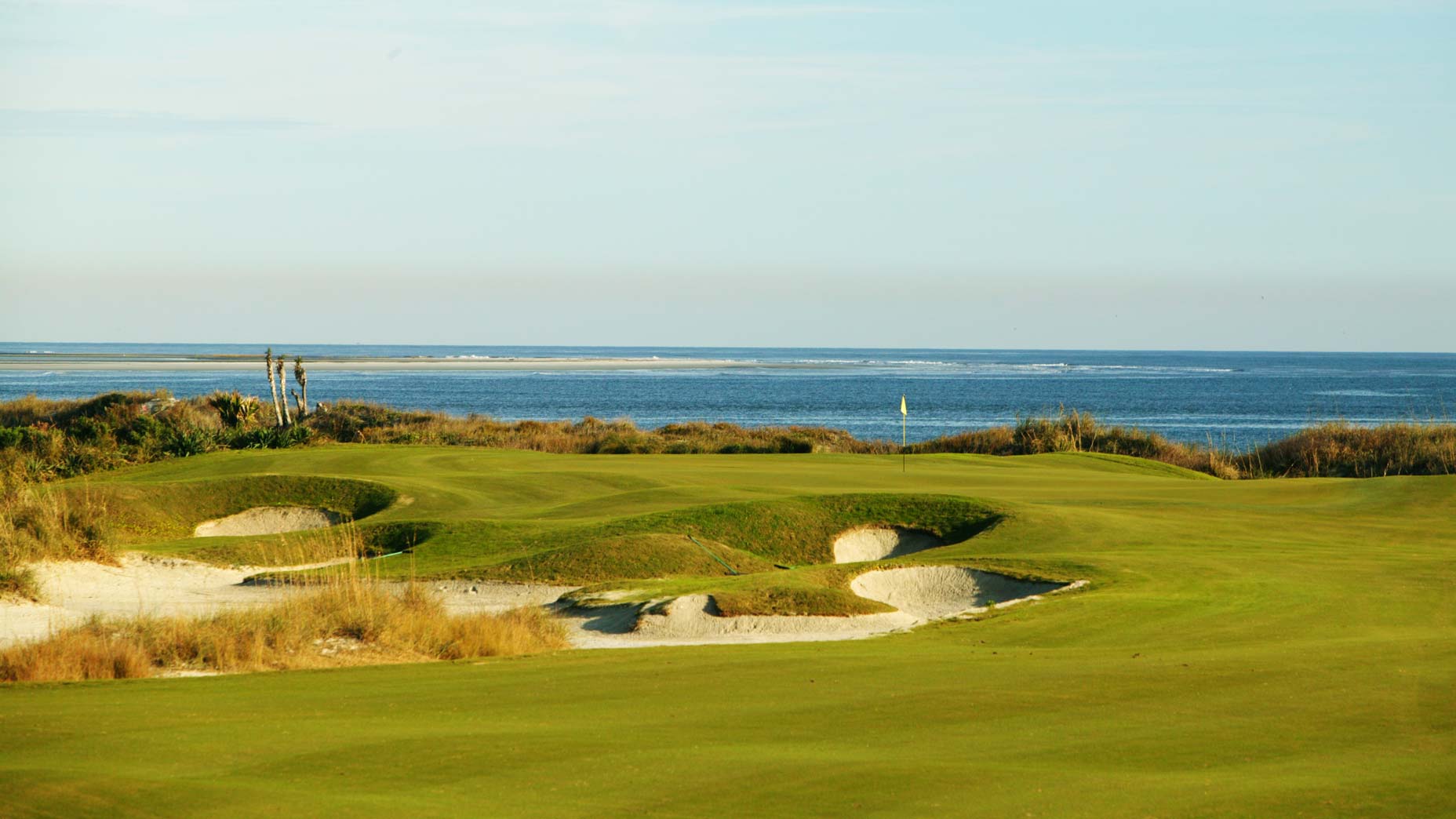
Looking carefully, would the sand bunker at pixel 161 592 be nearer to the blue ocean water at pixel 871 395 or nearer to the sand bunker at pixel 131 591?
the sand bunker at pixel 131 591

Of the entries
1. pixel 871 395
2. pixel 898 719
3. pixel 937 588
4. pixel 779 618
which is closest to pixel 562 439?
pixel 937 588

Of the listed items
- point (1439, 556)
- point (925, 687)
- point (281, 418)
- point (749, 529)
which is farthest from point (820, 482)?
point (281, 418)

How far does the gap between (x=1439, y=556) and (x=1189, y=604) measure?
17.7 feet

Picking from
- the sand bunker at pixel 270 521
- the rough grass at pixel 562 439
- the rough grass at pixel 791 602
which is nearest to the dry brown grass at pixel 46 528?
the sand bunker at pixel 270 521

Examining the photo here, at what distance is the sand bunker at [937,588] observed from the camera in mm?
17938

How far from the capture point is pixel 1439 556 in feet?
58.9

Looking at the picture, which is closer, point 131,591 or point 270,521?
point 131,591

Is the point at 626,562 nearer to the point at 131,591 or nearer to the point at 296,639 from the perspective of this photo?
the point at 296,639

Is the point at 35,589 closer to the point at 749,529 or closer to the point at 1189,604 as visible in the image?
the point at 749,529

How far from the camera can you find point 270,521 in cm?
2500

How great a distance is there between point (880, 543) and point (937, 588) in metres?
3.23

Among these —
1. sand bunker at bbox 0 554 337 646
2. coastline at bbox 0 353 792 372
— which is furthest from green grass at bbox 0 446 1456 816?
coastline at bbox 0 353 792 372

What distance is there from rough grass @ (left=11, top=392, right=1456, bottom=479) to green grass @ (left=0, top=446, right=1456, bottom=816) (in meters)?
20.2

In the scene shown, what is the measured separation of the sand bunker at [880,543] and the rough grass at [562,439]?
1716 cm
